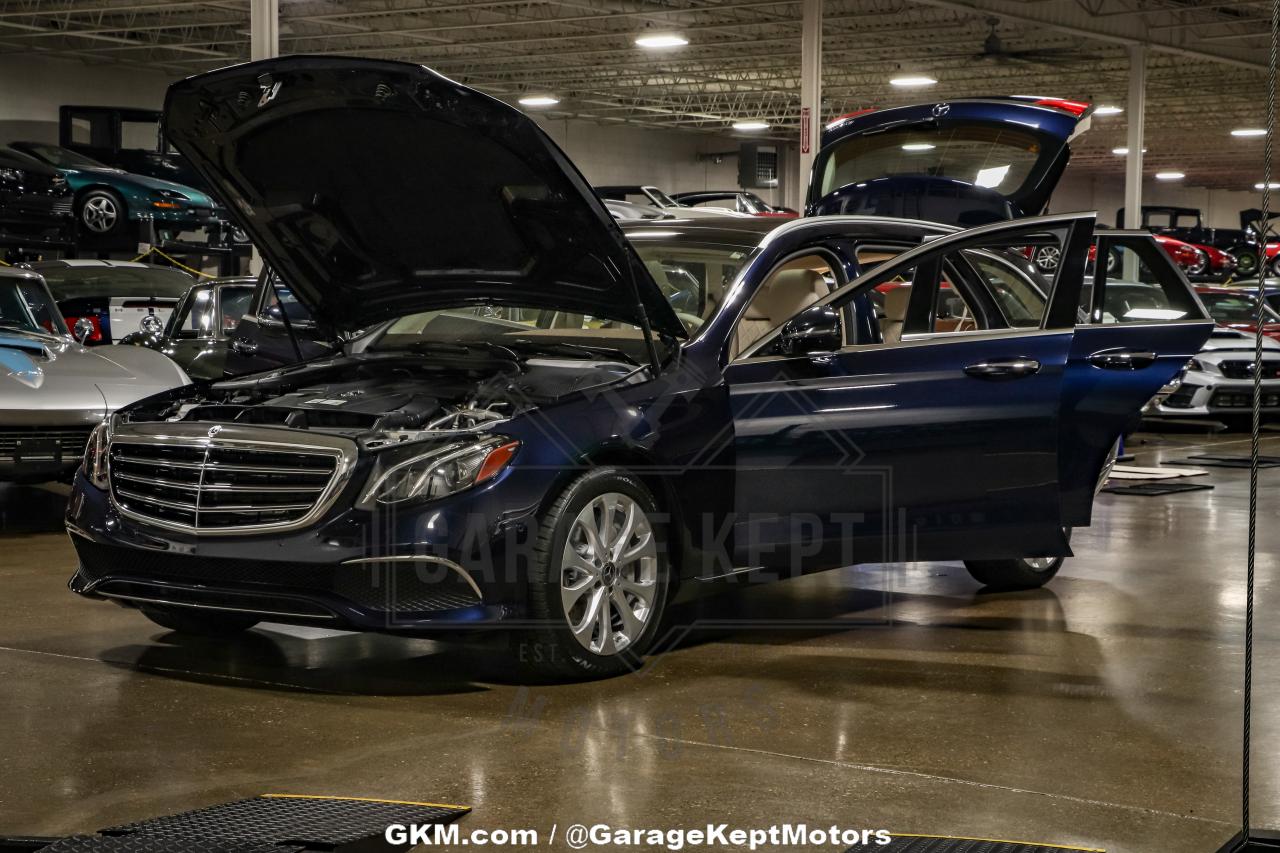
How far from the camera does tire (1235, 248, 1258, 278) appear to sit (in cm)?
3231

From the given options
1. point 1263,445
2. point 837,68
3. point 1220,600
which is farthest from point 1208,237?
point 1220,600

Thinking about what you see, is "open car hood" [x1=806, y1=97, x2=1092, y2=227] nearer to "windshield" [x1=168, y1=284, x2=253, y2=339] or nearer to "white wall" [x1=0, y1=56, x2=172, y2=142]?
"windshield" [x1=168, y1=284, x2=253, y2=339]

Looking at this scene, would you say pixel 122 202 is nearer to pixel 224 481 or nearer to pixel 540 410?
pixel 224 481

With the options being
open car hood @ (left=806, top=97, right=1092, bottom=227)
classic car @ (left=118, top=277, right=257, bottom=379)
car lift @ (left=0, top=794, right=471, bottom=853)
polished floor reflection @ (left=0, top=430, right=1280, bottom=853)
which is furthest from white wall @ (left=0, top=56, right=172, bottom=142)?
car lift @ (left=0, top=794, right=471, bottom=853)

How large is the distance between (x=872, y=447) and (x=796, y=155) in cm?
4325

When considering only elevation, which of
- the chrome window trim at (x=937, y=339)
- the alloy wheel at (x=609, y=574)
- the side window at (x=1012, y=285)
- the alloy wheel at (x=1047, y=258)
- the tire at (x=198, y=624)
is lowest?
the tire at (x=198, y=624)

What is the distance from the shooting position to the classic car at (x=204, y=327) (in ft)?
42.4

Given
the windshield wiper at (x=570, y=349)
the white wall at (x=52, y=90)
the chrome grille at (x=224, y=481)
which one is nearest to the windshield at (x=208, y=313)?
the windshield wiper at (x=570, y=349)

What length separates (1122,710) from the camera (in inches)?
189

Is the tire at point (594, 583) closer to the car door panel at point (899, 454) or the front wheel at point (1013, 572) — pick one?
the car door panel at point (899, 454)

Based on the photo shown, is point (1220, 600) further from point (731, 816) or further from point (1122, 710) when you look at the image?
point (731, 816)

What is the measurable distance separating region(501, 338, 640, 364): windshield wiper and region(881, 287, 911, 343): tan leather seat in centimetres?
148

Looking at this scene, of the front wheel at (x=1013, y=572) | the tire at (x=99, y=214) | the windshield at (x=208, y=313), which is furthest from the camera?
the tire at (x=99, y=214)

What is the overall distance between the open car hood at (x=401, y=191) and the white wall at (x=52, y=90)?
86.0ft
